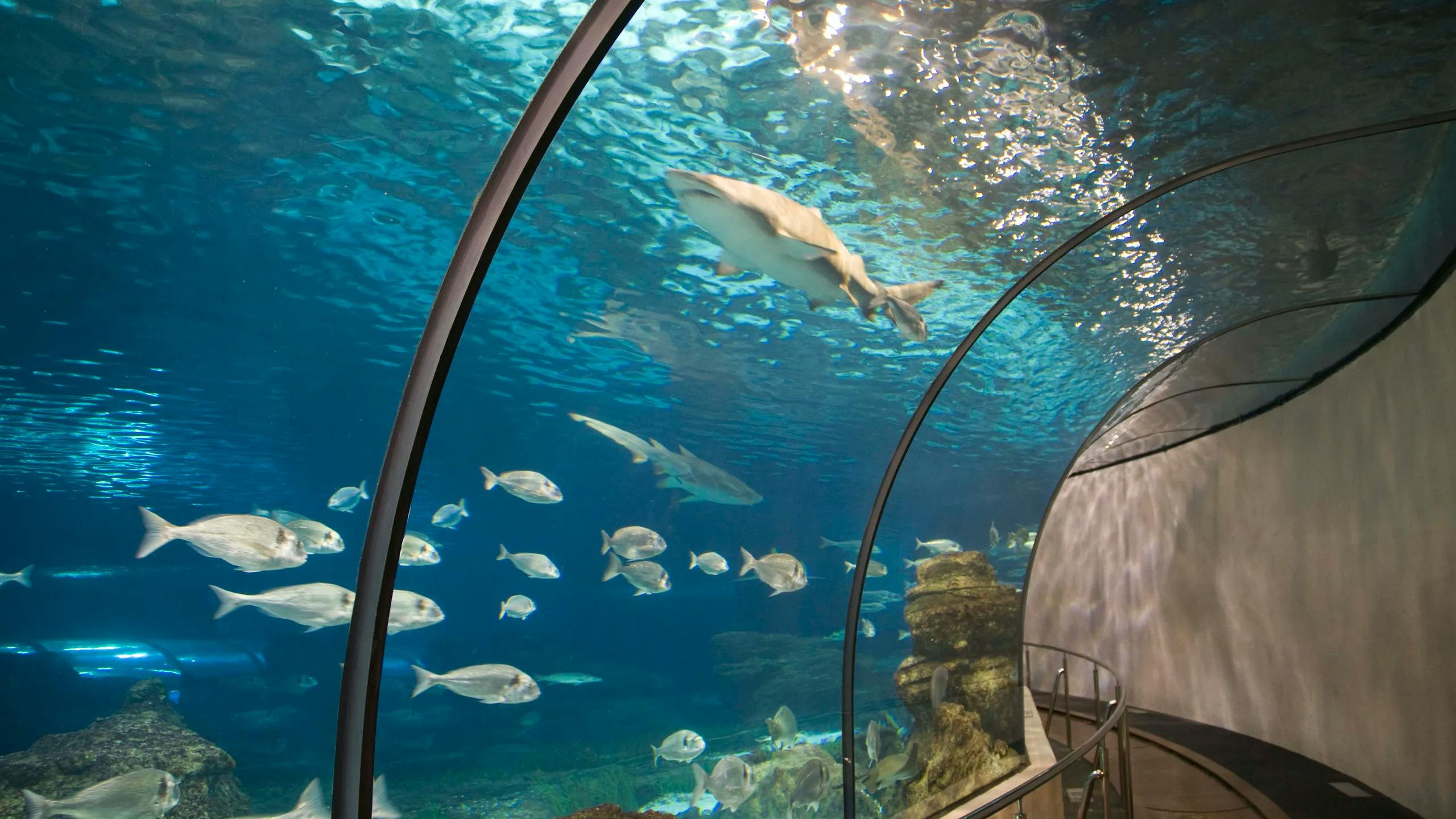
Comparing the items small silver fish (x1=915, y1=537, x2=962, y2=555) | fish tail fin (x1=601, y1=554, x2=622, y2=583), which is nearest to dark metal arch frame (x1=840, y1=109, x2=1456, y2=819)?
small silver fish (x1=915, y1=537, x2=962, y2=555)

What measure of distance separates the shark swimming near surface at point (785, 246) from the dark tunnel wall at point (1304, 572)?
514 cm

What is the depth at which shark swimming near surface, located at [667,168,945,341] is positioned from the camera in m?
3.84

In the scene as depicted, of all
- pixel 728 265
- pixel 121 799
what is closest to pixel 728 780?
pixel 728 265

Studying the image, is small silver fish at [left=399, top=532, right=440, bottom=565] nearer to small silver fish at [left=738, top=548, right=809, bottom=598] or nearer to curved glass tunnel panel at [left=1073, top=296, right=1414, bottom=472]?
small silver fish at [left=738, top=548, right=809, bottom=598]

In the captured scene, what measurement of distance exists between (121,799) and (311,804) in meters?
1.89

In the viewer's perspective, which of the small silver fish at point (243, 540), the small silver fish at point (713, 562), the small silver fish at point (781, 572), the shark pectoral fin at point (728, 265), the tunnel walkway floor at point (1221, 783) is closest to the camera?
the shark pectoral fin at point (728, 265)

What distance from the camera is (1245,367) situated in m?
8.44

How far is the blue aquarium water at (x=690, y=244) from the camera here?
16.7 ft

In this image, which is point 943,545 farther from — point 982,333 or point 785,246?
point 785,246

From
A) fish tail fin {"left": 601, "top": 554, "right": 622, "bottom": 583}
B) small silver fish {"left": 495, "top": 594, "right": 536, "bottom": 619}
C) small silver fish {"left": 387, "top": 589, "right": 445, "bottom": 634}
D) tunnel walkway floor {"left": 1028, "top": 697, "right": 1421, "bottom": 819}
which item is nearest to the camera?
tunnel walkway floor {"left": 1028, "top": 697, "right": 1421, "bottom": 819}

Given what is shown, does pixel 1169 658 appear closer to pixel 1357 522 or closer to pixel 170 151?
pixel 1357 522

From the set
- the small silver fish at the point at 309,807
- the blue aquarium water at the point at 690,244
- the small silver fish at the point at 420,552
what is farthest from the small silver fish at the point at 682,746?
the small silver fish at the point at 420,552

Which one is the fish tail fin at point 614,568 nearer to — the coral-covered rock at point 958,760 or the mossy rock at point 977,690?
the mossy rock at point 977,690

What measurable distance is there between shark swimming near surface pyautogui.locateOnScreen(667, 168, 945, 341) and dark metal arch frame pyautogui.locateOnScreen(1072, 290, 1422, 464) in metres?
Answer: 5.22
